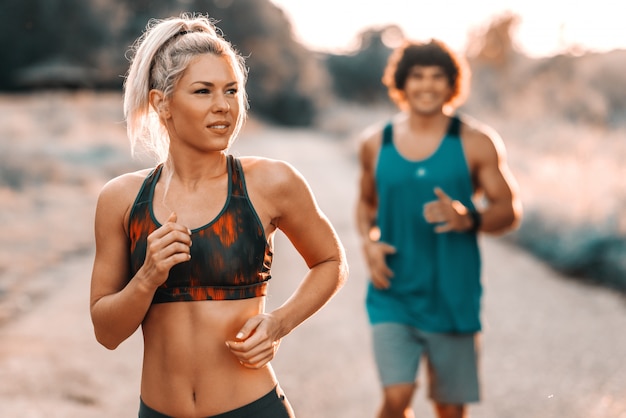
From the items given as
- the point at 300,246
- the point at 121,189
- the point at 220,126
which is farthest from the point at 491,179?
the point at 121,189

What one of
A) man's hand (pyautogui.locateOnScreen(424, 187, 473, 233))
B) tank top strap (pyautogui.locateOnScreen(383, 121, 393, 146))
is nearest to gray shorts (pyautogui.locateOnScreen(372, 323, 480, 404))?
man's hand (pyautogui.locateOnScreen(424, 187, 473, 233))

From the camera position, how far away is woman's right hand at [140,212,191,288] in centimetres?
187

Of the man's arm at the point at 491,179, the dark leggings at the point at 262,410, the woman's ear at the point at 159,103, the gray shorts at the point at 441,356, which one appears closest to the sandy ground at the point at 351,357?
the gray shorts at the point at 441,356

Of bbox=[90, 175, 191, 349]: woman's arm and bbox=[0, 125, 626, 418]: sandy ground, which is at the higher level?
bbox=[90, 175, 191, 349]: woman's arm

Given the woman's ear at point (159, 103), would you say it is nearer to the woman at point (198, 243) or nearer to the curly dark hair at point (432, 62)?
the woman at point (198, 243)

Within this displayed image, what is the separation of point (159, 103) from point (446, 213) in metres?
1.71

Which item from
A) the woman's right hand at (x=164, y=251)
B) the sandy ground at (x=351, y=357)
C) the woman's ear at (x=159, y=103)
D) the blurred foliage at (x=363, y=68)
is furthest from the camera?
the blurred foliage at (x=363, y=68)

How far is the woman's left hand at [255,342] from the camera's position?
1.98m

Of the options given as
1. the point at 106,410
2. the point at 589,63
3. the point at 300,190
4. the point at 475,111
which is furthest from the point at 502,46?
the point at 300,190

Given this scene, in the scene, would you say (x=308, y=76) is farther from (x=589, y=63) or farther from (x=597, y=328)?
(x=597, y=328)

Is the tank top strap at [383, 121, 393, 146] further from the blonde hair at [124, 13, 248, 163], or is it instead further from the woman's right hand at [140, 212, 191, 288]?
the woman's right hand at [140, 212, 191, 288]

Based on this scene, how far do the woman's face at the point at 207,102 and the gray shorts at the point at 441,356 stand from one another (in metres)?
1.79

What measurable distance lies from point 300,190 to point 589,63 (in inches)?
855

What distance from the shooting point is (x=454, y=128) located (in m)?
3.70
